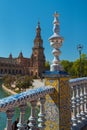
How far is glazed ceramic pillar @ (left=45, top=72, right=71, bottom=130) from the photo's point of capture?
13.0 feet

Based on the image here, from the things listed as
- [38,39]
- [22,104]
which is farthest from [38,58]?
[22,104]

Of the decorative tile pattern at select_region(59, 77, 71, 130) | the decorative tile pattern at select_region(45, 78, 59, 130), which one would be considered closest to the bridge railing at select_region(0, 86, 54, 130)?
the decorative tile pattern at select_region(45, 78, 59, 130)

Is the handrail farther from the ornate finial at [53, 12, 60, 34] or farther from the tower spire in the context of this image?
the tower spire

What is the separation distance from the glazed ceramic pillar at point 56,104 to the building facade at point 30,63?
9349cm

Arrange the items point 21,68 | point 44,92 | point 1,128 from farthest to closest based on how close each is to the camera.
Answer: point 21,68
point 1,128
point 44,92

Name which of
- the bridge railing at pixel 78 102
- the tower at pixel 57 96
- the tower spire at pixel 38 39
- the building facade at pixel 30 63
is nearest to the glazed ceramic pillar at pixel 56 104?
the tower at pixel 57 96

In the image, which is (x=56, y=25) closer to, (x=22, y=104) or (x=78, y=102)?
(x=78, y=102)

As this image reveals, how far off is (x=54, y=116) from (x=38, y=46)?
97.9m

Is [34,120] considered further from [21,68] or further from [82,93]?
[21,68]

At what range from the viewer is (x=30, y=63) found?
4259 inches

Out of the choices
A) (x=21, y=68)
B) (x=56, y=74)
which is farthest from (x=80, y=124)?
(x=21, y=68)

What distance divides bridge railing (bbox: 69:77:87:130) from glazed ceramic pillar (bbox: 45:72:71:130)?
2.65 feet

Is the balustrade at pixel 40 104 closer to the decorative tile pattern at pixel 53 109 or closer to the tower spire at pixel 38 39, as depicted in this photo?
the decorative tile pattern at pixel 53 109

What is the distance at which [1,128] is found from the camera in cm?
1337
